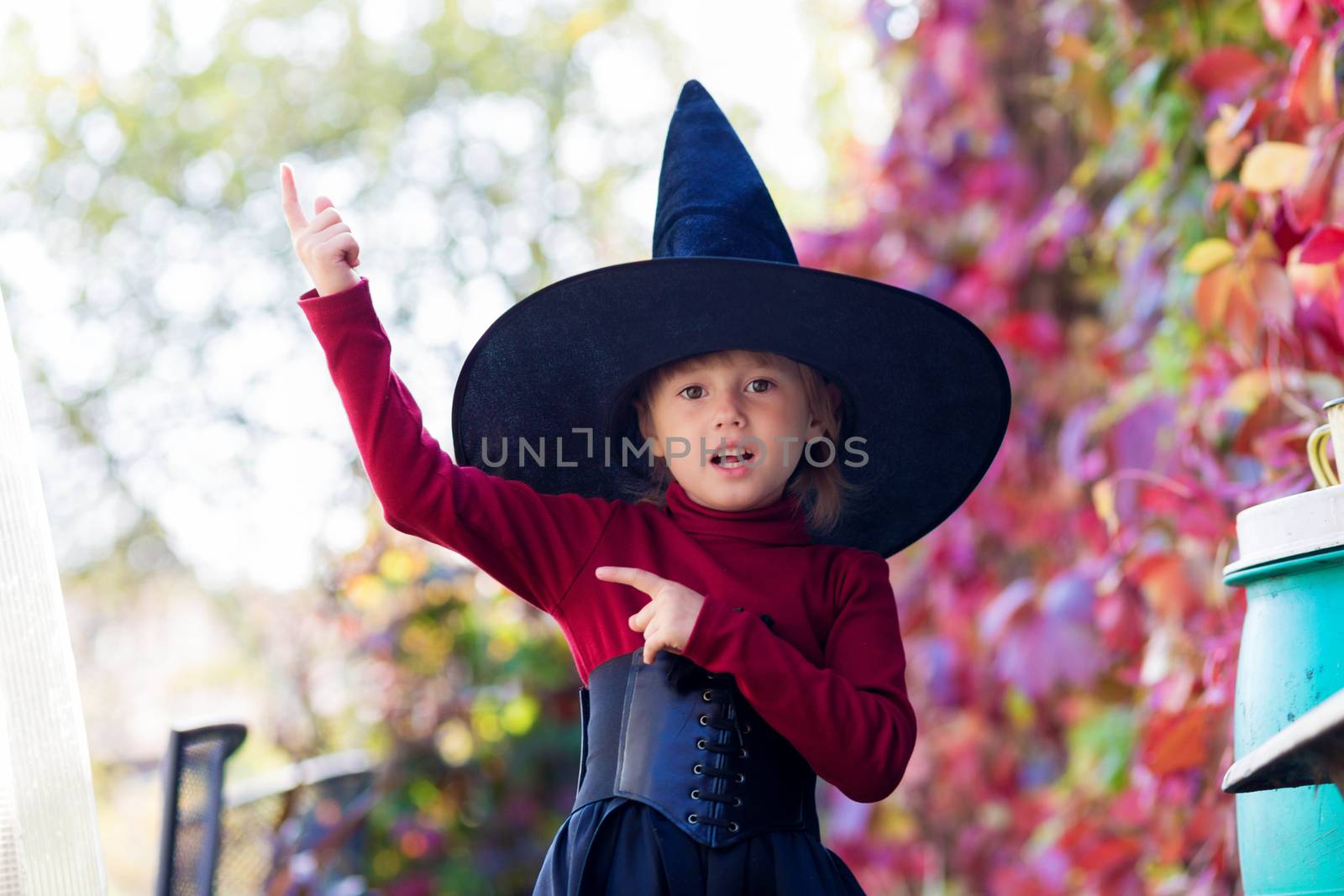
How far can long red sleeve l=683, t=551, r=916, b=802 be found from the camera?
1.40 m

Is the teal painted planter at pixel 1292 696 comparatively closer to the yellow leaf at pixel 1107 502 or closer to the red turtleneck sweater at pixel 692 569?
the red turtleneck sweater at pixel 692 569

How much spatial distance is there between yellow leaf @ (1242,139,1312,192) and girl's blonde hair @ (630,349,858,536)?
2.37 ft

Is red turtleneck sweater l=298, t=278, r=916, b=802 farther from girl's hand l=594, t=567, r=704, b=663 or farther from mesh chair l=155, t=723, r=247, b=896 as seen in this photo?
mesh chair l=155, t=723, r=247, b=896

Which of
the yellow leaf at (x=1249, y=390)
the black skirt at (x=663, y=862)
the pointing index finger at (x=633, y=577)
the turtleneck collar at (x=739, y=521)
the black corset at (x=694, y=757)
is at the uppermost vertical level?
the yellow leaf at (x=1249, y=390)

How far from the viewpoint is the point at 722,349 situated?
1596 mm

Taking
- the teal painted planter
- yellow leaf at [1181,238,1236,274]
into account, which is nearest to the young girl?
the teal painted planter

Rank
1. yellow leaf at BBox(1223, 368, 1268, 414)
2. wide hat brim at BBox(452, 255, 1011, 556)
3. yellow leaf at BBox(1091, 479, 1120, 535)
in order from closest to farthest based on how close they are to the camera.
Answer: wide hat brim at BBox(452, 255, 1011, 556), yellow leaf at BBox(1223, 368, 1268, 414), yellow leaf at BBox(1091, 479, 1120, 535)

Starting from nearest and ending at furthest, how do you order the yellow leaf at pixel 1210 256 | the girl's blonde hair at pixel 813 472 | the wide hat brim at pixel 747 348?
1. the wide hat brim at pixel 747 348
2. the girl's blonde hair at pixel 813 472
3. the yellow leaf at pixel 1210 256

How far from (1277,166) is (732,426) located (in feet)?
3.02

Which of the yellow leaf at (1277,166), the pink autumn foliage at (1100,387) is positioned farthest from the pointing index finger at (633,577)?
the yellow leaf at (1277,166)

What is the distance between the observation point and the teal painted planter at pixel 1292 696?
1.44 meters

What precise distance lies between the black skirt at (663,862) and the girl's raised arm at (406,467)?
282 millimetres

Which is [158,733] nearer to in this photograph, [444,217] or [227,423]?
[227,423]

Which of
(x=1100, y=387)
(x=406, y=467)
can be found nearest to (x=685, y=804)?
(x=406, y=467)
